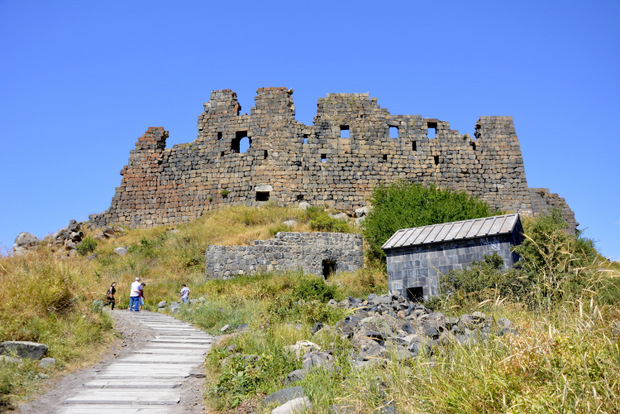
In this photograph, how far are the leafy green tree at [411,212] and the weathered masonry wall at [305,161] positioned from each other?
13.4 feet

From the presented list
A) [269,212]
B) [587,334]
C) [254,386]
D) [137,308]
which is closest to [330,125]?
[269,212]

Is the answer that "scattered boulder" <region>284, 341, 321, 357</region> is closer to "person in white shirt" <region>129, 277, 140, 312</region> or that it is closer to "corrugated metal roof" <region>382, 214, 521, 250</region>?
"corrugated metal roof" <region>382, 214, 521, 250</region>

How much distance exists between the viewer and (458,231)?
44.1ft

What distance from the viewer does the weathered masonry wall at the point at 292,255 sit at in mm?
19828

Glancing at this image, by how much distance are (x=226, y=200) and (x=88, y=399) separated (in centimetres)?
1979

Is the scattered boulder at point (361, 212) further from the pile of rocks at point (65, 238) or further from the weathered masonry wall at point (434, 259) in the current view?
the pile of rocks at point (65, 238)

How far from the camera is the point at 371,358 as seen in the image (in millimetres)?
5785

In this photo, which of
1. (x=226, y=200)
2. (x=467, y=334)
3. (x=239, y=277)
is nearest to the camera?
(x=467, y=334)

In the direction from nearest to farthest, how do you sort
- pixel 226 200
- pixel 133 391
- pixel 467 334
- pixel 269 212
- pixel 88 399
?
1. pixel 467 334
2. pixel 88 399
3. pixel 133 391
4. pixel 269 212
5. pixel 226 200

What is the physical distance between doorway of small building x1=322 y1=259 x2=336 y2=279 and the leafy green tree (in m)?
1.60

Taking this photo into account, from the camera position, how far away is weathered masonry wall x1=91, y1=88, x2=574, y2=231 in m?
26.0

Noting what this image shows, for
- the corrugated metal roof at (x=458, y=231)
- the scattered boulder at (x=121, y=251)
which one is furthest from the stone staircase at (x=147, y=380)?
the scattered boulder at (x=121, y=251)

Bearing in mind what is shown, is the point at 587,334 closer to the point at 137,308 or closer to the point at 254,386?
the point at 254,386

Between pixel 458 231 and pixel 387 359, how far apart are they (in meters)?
8.76
